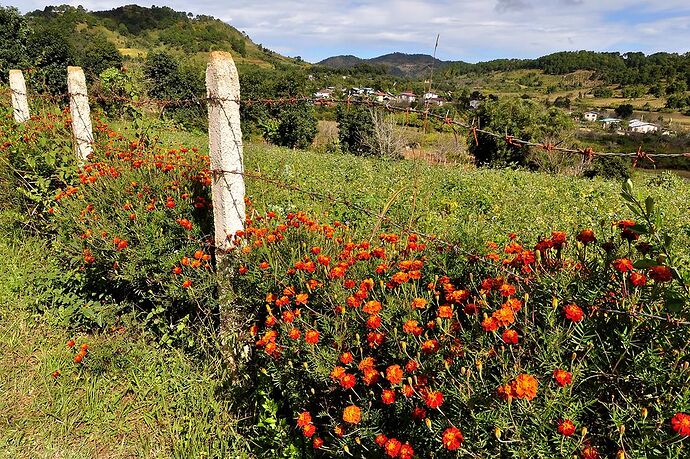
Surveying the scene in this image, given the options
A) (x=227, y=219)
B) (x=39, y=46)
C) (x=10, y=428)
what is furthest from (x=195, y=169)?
(x=39, y=46)

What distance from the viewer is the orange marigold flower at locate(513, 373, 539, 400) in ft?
4.15

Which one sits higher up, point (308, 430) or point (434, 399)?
point (434, 399)

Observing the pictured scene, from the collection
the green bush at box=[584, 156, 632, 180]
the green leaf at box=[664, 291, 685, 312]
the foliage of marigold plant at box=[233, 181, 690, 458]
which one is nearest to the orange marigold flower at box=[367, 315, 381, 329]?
the foliage of marigold plant at box=[233, 181, 690, 458]

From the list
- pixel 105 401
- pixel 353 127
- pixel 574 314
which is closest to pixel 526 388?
pixel 574 314

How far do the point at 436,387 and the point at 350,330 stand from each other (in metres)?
0.52

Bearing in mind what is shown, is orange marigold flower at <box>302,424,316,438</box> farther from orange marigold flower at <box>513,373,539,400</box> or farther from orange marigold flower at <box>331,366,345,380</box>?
orange marigold flower at <box>513,373,539,400</box>

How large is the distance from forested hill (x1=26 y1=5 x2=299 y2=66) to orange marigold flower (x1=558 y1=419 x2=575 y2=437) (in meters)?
101

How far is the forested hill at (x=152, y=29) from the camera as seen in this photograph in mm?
101500

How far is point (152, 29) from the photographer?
128 m

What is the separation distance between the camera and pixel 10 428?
260cm

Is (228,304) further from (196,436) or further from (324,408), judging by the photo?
(324,408)

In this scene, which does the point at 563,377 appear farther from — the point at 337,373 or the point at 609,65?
the point at 609,65

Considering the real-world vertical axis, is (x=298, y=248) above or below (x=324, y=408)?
above

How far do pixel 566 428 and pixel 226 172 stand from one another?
2.24 metres
